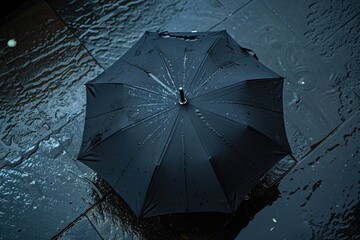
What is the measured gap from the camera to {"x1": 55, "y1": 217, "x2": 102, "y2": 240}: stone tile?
14.5ft

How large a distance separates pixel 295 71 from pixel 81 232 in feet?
9.01

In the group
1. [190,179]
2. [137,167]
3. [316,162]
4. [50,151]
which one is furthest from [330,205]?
[50,151]

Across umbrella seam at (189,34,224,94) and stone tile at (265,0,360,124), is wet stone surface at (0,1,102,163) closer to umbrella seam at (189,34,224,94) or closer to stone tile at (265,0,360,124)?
umbrella seam at (189,34,224,94)

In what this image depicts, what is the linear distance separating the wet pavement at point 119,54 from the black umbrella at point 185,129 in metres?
0.79

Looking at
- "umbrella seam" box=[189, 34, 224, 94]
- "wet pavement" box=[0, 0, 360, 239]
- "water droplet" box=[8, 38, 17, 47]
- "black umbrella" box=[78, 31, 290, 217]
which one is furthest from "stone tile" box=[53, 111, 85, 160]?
"umbrella seam" box=[189, 34, 224, 94]

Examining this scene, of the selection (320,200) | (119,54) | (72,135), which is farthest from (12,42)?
(320,200)

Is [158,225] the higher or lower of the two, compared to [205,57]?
lower

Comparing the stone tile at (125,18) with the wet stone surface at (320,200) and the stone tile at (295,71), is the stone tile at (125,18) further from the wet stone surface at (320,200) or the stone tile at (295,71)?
the wet stone surface at (320,200)

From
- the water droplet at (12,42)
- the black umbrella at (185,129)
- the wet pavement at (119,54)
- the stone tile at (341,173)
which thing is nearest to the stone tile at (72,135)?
the wet pavement at (119,54)

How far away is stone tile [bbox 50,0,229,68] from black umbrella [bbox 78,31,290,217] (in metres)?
1.44

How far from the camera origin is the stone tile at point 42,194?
4.46 m

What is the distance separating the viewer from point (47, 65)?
519cm

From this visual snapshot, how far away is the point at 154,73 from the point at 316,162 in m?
1.93

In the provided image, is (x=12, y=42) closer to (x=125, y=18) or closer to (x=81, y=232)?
(x=125, y=18)
